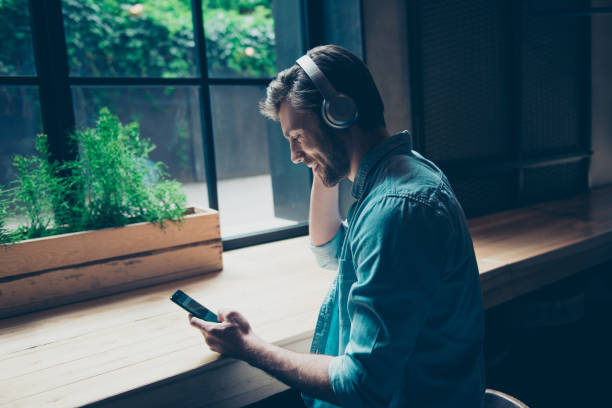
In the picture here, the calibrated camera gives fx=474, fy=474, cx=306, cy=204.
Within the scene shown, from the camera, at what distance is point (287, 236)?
6.71 feet

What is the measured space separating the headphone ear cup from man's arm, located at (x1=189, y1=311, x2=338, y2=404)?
43cm

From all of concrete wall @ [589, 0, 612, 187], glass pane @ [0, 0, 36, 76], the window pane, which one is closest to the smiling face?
the window pane

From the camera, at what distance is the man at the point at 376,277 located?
712mm

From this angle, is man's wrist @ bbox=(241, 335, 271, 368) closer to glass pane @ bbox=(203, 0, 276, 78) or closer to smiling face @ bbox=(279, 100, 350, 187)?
smiling face @ bbox=(279, 100, 350, 187)

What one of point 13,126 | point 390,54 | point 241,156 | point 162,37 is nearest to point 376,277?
point 390,54

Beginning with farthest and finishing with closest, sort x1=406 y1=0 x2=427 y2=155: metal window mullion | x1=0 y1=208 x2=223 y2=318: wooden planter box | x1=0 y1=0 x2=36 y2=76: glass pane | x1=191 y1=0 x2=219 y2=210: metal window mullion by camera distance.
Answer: x1=0 y1=0 x2=36 y2=76: glass pane
x1=406 y1=0 x2=427 y2=155: metal window mullion
x1=191 y1=0 x2=219 y2=210: metal window mullion
x1=0 y1=208 x2=223 y2=318: wooden planter box

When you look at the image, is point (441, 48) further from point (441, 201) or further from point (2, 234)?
point (2, 234)

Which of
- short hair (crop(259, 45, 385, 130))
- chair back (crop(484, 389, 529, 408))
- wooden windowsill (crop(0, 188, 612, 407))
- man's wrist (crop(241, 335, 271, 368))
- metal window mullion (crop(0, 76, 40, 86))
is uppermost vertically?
metal window mullion (crop(0, 76, 40, 86))

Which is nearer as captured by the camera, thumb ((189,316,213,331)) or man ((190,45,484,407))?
man ((190,45,484,407))

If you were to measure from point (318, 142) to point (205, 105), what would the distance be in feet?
3.09

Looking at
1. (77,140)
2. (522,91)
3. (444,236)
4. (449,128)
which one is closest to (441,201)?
(444,236)

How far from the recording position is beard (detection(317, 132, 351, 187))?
0.96 m

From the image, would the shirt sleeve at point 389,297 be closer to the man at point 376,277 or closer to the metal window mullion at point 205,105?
the man at point 376,277

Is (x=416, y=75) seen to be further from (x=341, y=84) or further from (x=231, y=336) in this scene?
(x=231, y=336)
